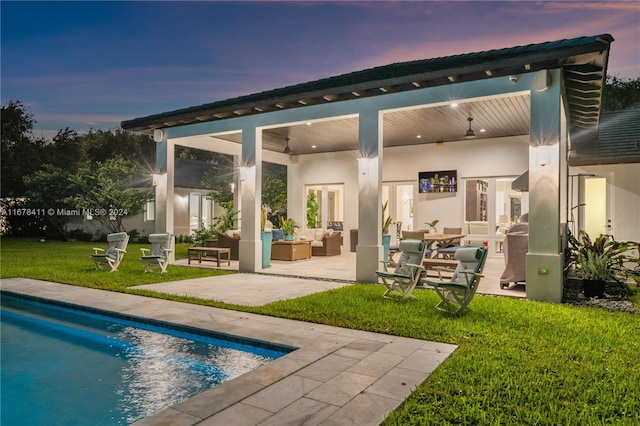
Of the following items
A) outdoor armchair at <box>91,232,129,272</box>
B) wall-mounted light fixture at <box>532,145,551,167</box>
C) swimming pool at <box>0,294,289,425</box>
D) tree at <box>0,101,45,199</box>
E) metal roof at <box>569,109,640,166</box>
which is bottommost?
swimming pool at <box>0,294,289,425</box>

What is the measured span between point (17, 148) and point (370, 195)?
28.2 m

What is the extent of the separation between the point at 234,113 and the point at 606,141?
9.53 m

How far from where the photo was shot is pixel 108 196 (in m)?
20.3

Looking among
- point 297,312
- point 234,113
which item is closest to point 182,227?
point 234,113

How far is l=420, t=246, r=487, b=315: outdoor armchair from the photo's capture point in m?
5.61

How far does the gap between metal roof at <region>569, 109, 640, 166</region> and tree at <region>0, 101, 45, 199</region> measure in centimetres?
2793

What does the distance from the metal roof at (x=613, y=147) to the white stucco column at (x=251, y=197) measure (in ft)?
24.7

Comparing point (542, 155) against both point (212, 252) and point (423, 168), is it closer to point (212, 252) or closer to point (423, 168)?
point (423, 168)

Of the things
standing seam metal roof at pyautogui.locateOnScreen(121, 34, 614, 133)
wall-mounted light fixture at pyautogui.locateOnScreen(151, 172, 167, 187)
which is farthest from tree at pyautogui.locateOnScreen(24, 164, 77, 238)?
standing seam metal roof at pyautogui.locateOnScreen(121, 34, 614, 133)

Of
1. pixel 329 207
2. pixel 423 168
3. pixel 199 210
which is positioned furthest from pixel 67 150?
pixel 423 168

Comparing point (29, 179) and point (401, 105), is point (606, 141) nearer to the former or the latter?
point (401, 105)

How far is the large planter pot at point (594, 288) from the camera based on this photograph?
23.4ft

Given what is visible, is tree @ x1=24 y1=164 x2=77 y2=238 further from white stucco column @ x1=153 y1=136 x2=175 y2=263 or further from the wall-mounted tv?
the wall-mounted tv

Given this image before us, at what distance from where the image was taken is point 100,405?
363 centimetres
